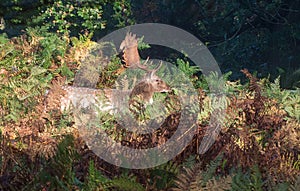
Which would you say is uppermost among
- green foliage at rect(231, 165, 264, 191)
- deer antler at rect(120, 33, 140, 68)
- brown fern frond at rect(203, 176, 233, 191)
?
deer antler at rect(120, 33, 140, 68)

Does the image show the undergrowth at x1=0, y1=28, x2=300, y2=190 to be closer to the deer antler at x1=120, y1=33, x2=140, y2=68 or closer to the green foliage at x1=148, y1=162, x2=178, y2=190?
the green foliage at x1=148, y1=162, x2=178, y2=190

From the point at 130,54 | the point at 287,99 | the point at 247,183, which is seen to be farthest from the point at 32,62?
the point at 247,183

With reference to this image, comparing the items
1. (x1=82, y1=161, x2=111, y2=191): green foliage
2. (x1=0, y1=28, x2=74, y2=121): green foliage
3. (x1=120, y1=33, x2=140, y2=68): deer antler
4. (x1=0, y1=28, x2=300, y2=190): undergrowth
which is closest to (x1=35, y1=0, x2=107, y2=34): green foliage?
(x1=0, y1=28, x2=74, y2=121): green foliage


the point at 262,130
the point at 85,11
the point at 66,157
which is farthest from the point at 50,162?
the point at 85,11

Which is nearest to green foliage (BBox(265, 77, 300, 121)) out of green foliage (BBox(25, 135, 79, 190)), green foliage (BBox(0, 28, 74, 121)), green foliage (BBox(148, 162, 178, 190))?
green foliage (BBox(148, 162, 178, 190))

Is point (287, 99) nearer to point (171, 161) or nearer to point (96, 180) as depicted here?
point (171, 161)

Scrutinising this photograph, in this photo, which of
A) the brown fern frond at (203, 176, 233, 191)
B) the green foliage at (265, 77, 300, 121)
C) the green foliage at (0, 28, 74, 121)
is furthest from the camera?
the green foliage at (0, 28, 74, 121)

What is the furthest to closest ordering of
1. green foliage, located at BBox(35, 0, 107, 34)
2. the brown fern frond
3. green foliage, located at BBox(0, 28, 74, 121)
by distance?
green foliage, located at BBox(35, 0, 107, 34) → green foliage, located at BBox(0, 28, 74, 121) → the brown fern frond

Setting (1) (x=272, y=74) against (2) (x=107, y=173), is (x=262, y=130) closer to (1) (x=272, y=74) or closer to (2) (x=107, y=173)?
(2) (x=107, y=173)

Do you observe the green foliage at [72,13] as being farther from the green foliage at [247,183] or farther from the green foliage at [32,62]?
the green foliage at [247,183]

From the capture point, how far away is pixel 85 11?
14367mm

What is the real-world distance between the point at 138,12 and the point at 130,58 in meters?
9.36

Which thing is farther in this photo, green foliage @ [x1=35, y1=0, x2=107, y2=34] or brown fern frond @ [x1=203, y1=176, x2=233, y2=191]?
green foliage @ [x1=35, y1=0, x2=107, y2=34]

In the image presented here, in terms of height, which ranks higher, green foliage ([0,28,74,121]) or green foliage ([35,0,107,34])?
green foliage ([35,0,107,34])
